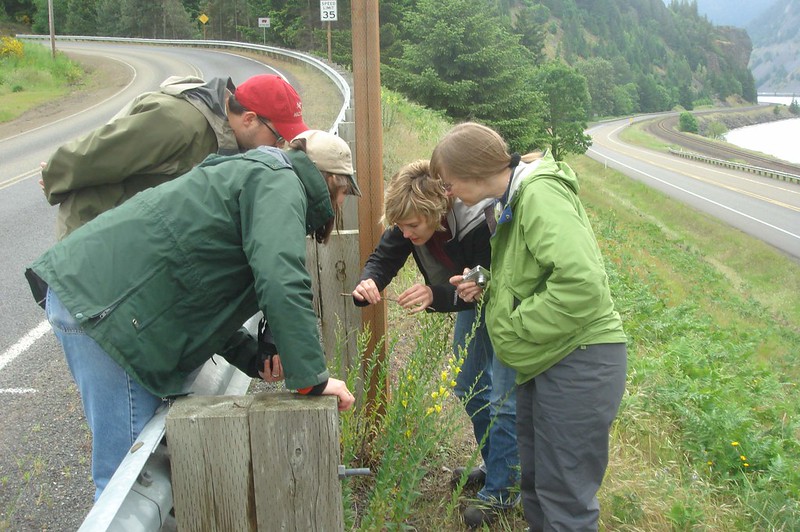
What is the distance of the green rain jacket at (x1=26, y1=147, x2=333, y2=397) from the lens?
192 centimetres

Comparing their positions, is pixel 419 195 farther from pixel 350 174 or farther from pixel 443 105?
pixel 443 105

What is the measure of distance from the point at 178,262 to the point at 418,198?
1122 mm

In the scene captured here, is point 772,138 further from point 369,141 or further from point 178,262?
point 178,262

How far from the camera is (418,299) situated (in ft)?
9.76

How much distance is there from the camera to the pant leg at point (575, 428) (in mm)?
2459

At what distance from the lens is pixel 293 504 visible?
1718mm

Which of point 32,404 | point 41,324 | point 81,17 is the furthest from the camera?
point 81,17

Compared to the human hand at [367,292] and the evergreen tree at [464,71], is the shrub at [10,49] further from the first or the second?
the human hand at [367,292]

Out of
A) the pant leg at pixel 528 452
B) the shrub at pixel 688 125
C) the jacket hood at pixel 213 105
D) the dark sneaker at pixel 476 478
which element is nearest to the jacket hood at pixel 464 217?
the pant leg at pixel 528 452

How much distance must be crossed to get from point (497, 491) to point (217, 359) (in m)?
1.37

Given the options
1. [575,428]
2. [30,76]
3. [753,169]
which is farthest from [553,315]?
[753,169]

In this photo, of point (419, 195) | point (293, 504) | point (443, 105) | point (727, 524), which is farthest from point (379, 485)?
point (443, 105)

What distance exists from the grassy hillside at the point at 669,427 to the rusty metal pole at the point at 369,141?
6.6 inches

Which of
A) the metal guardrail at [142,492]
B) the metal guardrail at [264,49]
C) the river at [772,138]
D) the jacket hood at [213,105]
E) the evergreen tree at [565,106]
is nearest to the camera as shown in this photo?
the metal guardrail at [142,492]
